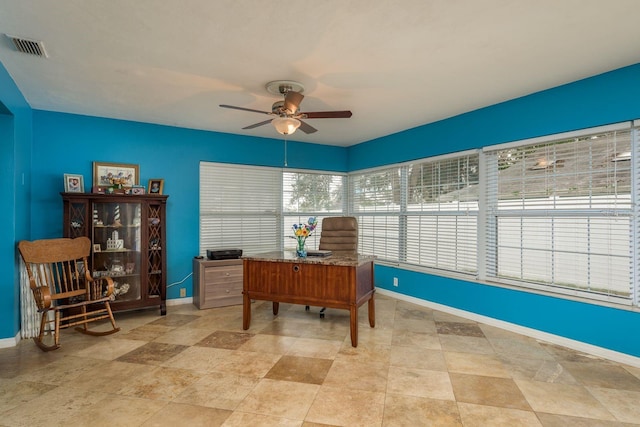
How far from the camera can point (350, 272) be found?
3.17m

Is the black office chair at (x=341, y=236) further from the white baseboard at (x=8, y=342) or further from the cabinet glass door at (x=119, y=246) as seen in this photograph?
the white baseboard at (x=8, y=342)

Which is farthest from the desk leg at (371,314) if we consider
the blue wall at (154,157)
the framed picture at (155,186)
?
the framed picture at (155,186)

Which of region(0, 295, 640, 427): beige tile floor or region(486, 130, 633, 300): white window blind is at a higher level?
region(486, 130, 633, 300): white window blind

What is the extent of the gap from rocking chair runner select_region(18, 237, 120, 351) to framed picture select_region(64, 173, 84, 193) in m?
0.68

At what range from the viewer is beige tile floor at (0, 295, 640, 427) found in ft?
6.92

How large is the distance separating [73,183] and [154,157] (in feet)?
3.24

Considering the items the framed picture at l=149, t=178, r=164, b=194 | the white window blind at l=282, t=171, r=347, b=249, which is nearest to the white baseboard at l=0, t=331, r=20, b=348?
the framed picture at l=149, t=178, r=164, b=194

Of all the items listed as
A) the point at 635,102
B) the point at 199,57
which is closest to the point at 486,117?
the point at 635,102

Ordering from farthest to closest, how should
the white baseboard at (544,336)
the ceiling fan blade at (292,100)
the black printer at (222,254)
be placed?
the black printer at (222,254) < the ceiling fan blade at (292,100) < the white baseboard at (544,336)

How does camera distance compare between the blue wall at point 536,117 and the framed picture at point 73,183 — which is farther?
the framed picture at point 73,183

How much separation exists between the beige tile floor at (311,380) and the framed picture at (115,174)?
5.93ft

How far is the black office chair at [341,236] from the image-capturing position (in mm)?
4273

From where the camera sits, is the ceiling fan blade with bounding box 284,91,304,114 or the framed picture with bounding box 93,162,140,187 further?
the framed picture with bounding box 93,162,140,187

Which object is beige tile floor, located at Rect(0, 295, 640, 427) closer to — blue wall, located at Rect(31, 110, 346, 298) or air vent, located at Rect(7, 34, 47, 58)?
blue wall, located at Rect(31, 110, 346, 298)
